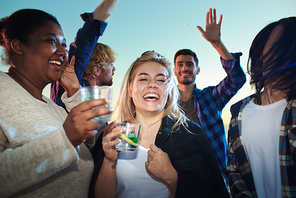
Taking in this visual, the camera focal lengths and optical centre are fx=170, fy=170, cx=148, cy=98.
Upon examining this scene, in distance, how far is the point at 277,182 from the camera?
→ 64.8 inches

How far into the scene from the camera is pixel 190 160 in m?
1.94

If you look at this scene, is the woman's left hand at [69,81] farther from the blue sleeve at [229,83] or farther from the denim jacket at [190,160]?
the blue sleeve at [229,83]

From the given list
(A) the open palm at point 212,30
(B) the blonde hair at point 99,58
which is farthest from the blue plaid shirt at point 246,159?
(B) the blonde hair at point 99,58

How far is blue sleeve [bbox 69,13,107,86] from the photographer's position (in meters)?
2.45

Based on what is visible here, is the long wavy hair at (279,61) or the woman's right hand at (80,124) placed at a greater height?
the long wavy hair at (279,61)

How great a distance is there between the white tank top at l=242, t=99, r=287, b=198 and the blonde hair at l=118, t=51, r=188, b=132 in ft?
2.58

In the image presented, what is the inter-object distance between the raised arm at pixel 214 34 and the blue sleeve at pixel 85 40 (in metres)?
1.90

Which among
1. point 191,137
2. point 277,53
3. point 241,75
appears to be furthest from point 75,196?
point 241,75

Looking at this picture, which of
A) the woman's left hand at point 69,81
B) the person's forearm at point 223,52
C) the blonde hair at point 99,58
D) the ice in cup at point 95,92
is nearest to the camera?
the ice in cup at point 95,92

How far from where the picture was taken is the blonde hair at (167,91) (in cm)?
239

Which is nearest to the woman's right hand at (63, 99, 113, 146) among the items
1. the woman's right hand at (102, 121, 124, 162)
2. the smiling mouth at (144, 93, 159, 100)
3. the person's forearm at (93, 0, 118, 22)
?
the woman's right hand at (102, 121, 124, 162)

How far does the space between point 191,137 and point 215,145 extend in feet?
5.63

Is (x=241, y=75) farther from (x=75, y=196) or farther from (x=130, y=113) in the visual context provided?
(x=75, y=196)

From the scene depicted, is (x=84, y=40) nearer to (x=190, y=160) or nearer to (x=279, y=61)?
(x=190, y=160)
